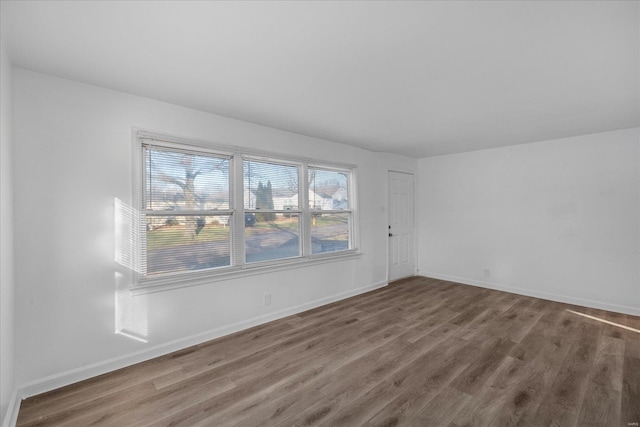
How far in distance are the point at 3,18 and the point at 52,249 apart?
60.7 inches

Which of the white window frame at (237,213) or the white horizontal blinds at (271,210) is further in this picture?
the white horizontal blinds at (271,210)

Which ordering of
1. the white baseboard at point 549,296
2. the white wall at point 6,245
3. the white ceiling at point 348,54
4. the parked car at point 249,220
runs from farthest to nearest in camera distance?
the white baseboard at point 549,296 → the parked car at point 249,220 → the white wall at point 6,245 → the white ceiling at point 348,54

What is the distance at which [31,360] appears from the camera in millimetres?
2107

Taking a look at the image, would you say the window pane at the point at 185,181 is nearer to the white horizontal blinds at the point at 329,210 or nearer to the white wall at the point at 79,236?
the white wall at the point at 79,236

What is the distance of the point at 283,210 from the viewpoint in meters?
3.71

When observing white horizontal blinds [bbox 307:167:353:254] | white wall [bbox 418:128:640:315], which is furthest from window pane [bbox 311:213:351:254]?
white wall [bbox 418:128:640:315]

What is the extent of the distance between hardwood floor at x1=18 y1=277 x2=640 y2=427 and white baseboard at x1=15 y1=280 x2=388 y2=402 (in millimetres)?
66

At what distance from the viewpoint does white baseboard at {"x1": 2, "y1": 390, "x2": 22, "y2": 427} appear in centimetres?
174

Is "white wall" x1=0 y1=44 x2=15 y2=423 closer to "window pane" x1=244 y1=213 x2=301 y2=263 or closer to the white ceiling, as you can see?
the white ceiling

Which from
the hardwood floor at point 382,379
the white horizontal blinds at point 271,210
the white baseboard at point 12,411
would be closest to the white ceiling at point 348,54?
the white horizontal blinds at point 271,210

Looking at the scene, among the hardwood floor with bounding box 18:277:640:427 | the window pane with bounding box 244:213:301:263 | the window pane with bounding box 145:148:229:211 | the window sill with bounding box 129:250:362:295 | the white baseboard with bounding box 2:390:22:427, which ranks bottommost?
the hardwood floor with bounding box 18:277:640:427

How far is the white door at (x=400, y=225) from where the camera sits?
5438 mm

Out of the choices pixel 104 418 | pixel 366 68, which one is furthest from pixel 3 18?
pixel 104 418

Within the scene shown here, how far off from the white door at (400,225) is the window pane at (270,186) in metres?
2.35
